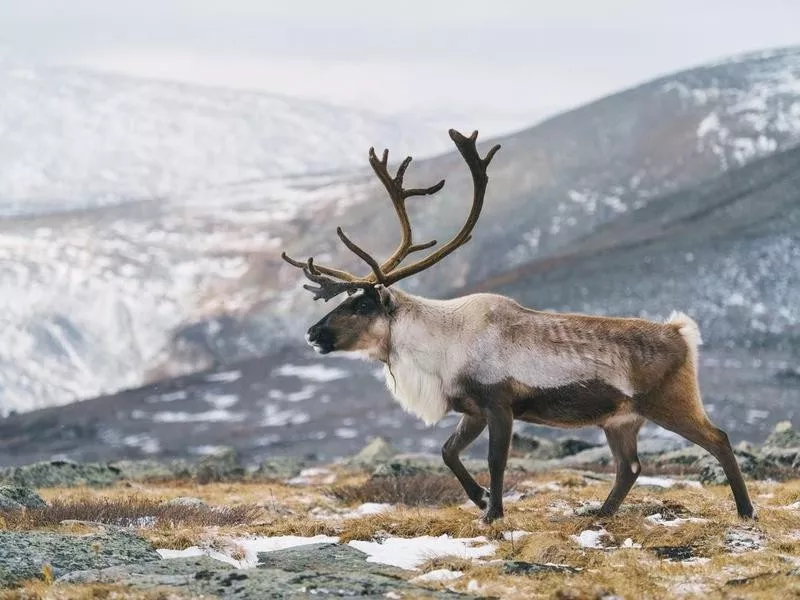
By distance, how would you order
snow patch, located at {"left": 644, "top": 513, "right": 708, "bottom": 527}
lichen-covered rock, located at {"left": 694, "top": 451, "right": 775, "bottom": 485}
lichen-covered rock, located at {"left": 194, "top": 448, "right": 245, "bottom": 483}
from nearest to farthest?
snow patch, located at {"left": 644, "top": 513, "right": 708, "bottom": 527}
lichen-covered rock, located at {"left": 694, "top": 451, "right": 775, "bottom": 485}
lichen-covered rock, located at {"left": 194, "top": 448, "right": 245, "bottom": 483}

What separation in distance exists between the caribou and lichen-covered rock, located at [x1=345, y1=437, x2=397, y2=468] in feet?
40.9

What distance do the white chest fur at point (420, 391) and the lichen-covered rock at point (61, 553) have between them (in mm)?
2997

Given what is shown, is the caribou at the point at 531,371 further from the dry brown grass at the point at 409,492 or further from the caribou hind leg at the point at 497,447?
the dry brown grass at the point at 409,492

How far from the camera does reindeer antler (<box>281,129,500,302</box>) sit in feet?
35.3

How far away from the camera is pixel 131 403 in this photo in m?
78.4

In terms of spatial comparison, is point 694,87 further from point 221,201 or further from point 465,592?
point 465,592

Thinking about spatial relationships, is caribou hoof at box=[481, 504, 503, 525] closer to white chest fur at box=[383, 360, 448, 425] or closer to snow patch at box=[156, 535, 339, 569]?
white chest fur at box=[383, 360, 448, 425]

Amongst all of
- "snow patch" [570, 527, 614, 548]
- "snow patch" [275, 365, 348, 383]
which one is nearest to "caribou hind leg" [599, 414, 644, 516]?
"snow patch" [570, 527, 614, 548]

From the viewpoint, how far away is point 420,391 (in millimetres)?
10461

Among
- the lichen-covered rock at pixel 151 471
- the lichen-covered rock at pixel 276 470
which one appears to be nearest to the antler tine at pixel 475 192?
the lichen-covered rock at pixel 276 470

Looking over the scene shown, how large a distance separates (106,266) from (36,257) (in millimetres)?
6598

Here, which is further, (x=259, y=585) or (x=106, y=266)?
(x=106, y=266)

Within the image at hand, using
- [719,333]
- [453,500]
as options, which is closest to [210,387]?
[719,333]

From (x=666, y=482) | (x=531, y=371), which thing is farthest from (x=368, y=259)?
(x=666, y=482)
